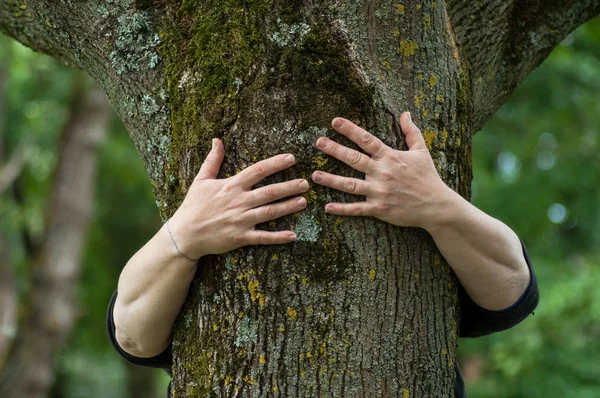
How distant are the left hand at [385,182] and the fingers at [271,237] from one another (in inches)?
5.3

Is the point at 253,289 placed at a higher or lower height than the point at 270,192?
lower

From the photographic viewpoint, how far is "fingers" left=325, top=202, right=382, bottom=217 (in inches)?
73.5

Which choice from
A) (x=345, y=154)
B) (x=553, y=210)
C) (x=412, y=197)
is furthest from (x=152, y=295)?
(x=553, y=210)

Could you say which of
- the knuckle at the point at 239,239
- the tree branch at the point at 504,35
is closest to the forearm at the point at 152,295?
the knuckle at the point at 239,239

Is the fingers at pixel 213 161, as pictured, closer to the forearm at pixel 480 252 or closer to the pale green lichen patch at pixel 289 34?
the pale green lichen patch at pixel 289 34

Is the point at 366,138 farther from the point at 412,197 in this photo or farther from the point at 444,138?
the point at 444,138

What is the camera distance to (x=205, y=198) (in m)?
1.93

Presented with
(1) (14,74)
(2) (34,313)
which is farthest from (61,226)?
(1) (14,74)

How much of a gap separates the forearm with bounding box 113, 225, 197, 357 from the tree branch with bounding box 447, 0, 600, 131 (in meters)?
1.30

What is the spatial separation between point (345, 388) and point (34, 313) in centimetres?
839

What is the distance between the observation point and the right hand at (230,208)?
1.87m

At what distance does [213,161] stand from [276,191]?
23 centimetres

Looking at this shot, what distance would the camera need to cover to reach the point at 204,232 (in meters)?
1.92

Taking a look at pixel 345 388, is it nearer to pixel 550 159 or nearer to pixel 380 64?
pixel 380 64
